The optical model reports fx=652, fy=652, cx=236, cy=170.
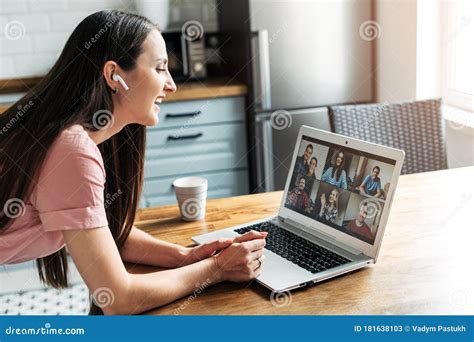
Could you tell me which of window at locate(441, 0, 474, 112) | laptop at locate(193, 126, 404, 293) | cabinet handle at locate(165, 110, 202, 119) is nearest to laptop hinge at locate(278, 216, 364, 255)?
laptop at locate(193, 126, 404, 293)

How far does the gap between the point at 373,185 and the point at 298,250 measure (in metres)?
0.21

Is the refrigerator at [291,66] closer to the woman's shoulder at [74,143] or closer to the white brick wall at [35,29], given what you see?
the white brick wall at [35,29]

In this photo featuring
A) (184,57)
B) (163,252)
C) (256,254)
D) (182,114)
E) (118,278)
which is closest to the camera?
(118,278)

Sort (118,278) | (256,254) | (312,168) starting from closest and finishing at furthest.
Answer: (118,278) < (256,254) < (312,168)

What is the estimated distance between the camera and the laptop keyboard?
4.27ft

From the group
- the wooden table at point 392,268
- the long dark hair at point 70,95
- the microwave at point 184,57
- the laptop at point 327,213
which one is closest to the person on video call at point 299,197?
the laptop at point 327,213

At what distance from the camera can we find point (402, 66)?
3021 millimetres

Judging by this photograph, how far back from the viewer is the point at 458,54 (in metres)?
2.83

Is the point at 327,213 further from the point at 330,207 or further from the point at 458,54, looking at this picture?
the point at 458,54

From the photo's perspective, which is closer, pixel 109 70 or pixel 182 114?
pixel 109 70

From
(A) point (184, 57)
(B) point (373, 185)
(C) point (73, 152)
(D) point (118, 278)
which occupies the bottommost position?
(D) point (118, 278)

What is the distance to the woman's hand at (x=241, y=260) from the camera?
4.09 ft

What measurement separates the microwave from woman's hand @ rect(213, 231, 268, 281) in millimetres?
2082

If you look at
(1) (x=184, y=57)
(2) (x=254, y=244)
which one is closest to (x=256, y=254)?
(2) (x=254, y=244)
